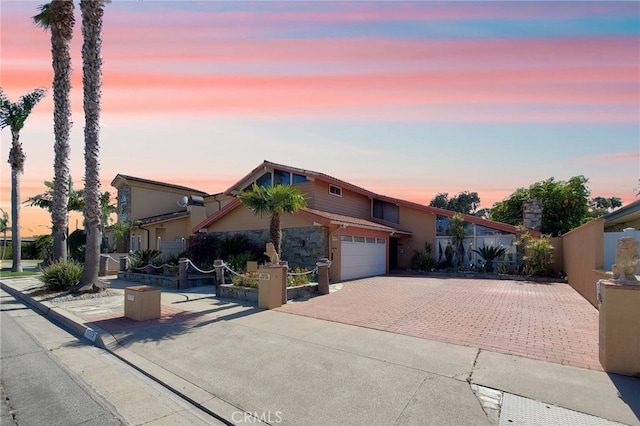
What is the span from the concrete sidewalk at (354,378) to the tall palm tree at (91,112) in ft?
22.8

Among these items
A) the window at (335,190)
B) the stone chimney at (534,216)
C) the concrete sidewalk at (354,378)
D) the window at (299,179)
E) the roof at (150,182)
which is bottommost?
the concrete sidewalk at (354,378)

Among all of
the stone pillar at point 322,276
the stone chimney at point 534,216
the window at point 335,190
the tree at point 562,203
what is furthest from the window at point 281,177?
the tree at point 562,203

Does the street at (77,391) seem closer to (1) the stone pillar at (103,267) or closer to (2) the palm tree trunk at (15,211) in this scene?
(1) the stone pillar at (103,267)

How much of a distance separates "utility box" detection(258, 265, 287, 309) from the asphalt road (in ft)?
16.7

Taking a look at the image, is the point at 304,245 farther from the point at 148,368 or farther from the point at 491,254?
the point at 148,368

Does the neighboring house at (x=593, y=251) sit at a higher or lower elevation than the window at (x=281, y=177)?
lower

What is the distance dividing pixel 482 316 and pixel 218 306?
7.62 metres

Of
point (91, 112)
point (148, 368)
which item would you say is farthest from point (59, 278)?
point (148, 368)

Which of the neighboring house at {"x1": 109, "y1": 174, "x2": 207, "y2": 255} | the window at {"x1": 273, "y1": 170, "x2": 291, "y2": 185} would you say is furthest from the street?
the neighboring house at {"x1": 109, "y1": 174, "x2": 207, "y2": 255}

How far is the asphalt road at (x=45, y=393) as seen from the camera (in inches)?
168

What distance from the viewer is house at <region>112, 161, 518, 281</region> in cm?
1675

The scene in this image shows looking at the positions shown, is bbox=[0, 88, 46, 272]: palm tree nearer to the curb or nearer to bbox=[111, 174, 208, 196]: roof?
bbox=[111, 174, 208, 196]: roof

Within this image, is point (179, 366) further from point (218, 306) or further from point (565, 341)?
point (565, 341)

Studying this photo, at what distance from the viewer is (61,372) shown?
18.9 feet
